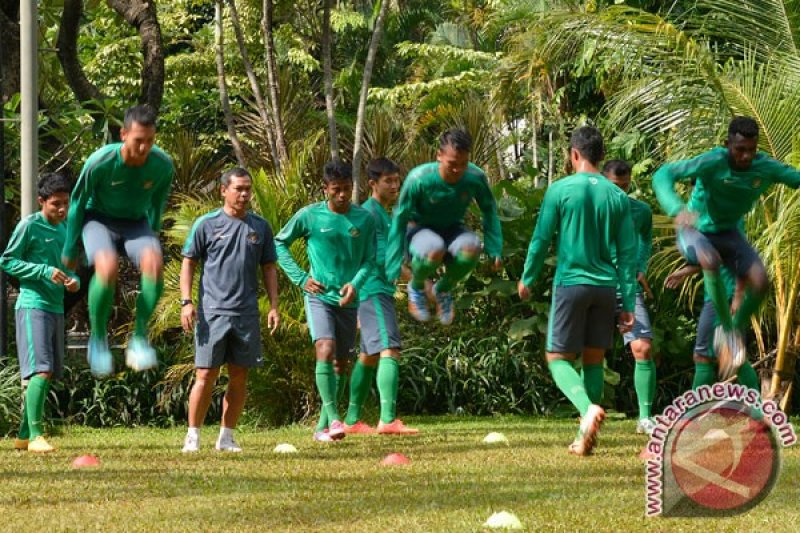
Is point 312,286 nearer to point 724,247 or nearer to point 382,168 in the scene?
point 382,168

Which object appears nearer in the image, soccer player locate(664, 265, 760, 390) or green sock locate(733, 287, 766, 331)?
green sock locate(733, 287, 766, 331)

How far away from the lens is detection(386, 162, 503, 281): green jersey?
986 cm

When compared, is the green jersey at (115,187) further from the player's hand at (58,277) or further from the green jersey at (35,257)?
the green jersey at (35,257)

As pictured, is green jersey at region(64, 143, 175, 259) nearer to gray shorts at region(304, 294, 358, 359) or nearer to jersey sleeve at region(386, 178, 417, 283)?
A: jersey sleeve at region(386, 178, 417, 283)

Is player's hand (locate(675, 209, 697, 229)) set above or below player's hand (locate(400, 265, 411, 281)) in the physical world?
above

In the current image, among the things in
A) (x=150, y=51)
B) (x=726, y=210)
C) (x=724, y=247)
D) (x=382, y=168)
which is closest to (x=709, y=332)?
(x=724, y=247)

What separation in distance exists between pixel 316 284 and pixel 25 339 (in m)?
2.19

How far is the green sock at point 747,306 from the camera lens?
9188 millimetres

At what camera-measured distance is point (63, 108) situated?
15.2 metres

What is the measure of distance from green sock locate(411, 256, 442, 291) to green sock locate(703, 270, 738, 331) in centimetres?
187

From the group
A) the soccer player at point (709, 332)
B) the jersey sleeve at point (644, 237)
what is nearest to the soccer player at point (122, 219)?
the soccer player at point (709, 332)

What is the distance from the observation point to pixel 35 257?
33.9 ft

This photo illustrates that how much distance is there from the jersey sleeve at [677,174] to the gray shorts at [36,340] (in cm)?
459

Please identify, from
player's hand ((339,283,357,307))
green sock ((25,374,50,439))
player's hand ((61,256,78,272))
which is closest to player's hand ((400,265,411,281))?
player's hand ((339,283,357,307))
